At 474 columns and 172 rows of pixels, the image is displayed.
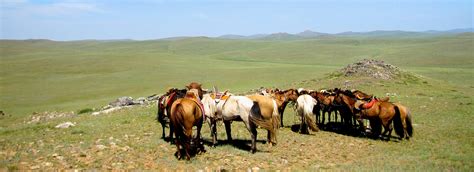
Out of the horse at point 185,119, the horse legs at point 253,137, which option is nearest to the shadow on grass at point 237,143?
the horse legs at point 253,137

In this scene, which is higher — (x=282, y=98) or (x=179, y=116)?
→ (x=179, y=116)

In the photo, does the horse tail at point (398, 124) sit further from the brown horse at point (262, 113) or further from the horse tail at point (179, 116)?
the horse tail at point (179, 116)

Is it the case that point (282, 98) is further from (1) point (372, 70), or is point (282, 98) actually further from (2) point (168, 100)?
(1) point (372, 70)

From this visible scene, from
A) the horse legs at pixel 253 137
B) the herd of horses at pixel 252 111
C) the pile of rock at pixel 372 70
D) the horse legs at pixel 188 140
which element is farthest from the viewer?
the pile of rock at pixel 372 70

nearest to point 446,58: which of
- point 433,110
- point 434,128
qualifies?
point 433,110

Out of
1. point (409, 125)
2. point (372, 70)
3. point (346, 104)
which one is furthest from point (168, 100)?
point (372, 70)

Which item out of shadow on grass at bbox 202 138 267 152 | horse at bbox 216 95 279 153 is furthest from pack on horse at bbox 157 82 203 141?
shadow on grass at bbox 202 138 267 152

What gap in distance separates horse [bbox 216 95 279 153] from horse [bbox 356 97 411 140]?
4202mm

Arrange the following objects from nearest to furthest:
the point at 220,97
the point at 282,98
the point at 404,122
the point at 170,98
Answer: the point at 170,98
the point at 220,97
the point at 404,122
the point at 282,98

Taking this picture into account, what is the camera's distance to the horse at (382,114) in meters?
13.9

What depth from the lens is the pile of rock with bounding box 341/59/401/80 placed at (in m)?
35.2

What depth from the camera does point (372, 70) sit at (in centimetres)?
3600

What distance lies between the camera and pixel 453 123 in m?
17.1

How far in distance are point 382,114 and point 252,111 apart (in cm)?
545
